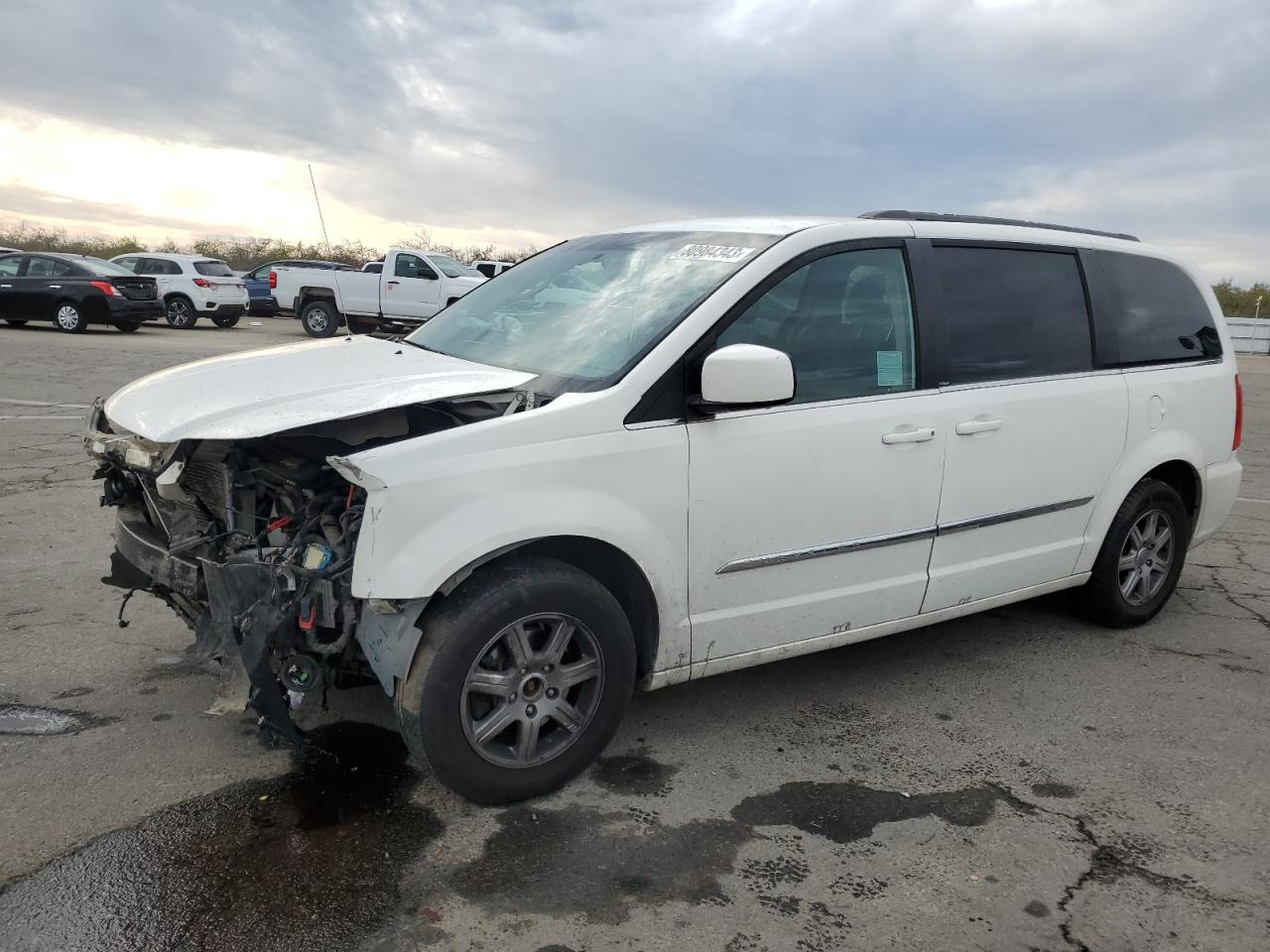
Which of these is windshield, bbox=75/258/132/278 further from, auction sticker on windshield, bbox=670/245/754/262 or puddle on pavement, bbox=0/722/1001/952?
puddle on pavement, bbox=0/722/1001/952

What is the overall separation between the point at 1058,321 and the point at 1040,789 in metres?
2.06

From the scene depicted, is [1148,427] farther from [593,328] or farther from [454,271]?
[454,271]

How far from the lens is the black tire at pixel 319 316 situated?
21.9m

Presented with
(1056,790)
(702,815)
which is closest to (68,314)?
(702,815)

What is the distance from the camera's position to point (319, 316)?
21984 millimetres

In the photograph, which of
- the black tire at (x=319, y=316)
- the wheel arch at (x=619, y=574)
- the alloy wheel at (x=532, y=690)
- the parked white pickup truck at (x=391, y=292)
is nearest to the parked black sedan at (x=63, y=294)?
the black tire at (x=319, y=316)

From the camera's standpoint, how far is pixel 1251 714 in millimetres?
4074

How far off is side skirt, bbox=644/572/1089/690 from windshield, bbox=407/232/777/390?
1.04m

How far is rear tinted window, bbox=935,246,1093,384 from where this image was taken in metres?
4.01

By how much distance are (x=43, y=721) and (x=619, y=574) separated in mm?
2133

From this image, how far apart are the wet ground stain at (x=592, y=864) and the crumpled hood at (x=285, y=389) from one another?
1.34 meters

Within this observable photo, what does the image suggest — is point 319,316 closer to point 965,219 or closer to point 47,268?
point 47,268

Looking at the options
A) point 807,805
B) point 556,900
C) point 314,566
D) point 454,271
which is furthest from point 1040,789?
point 454,271

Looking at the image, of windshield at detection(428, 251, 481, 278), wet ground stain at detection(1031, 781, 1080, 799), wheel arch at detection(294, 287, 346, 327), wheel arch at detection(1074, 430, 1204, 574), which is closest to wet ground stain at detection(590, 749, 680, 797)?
wet ground stain at detection(1031, 781, 1080, 799)
